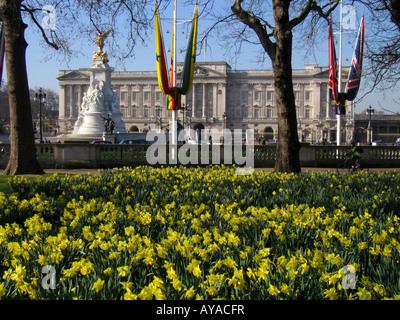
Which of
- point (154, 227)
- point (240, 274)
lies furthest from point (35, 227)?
point (240, 274)

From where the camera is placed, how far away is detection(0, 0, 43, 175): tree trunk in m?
14.5

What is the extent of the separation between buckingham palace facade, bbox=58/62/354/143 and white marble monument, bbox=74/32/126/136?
69748mm

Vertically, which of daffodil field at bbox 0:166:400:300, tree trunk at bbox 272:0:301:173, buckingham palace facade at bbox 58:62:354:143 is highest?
buckingham palace facade at bbox 58:62:354:143

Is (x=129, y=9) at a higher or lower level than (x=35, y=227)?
higher

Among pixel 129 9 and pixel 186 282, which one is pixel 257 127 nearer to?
pixel 129 9

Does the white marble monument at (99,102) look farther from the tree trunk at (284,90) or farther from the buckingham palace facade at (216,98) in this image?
the buckingham palace facade at (216,98)

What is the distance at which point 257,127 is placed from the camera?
398 ft

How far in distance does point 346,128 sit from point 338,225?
9844cm

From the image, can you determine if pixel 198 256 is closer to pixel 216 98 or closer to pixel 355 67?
pixel 355 67

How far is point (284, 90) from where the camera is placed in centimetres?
1338

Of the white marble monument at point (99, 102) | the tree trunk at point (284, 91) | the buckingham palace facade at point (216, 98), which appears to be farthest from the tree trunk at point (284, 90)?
the buckingham palace facade at point (216, 98)

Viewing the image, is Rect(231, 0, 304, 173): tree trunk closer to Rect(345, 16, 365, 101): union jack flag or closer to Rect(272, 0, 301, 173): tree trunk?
Rect(272, 0, 301, 173): tree trunk

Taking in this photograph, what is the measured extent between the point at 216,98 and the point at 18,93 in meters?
110

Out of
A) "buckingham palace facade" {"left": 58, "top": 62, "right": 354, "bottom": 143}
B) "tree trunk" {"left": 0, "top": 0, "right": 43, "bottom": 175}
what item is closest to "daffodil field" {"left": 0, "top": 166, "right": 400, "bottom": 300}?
"tree trunk" {"left": 0, "top": 0, "right": 43, "bottom": 175}
